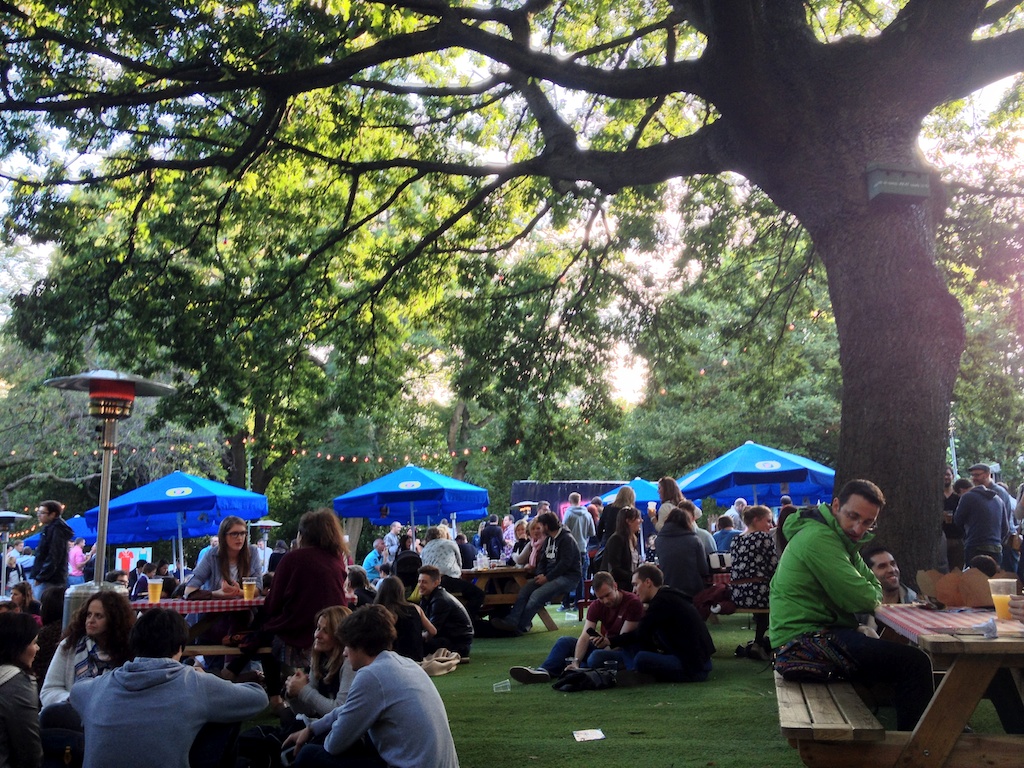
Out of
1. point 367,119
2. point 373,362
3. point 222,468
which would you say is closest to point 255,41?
point 367,119

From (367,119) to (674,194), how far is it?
444cm

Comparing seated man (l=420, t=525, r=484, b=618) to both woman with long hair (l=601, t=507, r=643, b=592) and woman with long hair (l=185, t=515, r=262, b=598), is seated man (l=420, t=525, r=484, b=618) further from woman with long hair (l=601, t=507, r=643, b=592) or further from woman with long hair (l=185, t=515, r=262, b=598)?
woman with long hair (l=185, t=515, r=262, b=598)

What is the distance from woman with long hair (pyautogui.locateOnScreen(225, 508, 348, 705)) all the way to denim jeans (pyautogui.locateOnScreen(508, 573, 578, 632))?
6.16 m

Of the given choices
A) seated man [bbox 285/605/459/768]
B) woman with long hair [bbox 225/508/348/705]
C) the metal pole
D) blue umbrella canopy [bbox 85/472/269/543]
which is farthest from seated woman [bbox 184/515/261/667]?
blue umbrella canopy [bbox 85/472/269/543]

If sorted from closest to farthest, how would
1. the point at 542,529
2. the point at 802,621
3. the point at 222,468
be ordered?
the point at 802,621 < the point at 542,529 < the point at 222,468

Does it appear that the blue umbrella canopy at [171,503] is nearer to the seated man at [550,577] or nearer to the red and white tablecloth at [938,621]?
the seated man at [550,577]

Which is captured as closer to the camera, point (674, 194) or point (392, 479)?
point (674, 194)

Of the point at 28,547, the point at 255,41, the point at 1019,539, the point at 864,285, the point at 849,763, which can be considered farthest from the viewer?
the point at 28,547

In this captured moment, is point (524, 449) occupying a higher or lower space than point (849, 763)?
higher

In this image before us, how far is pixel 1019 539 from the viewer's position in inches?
475

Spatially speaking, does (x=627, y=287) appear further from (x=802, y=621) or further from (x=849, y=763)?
(x=849, y=763)

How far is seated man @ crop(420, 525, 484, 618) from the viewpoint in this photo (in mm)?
12492

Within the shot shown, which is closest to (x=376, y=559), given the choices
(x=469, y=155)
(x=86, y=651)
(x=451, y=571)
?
(x=451, y=571)

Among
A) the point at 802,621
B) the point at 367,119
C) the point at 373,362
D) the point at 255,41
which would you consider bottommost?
the point at 802,621
